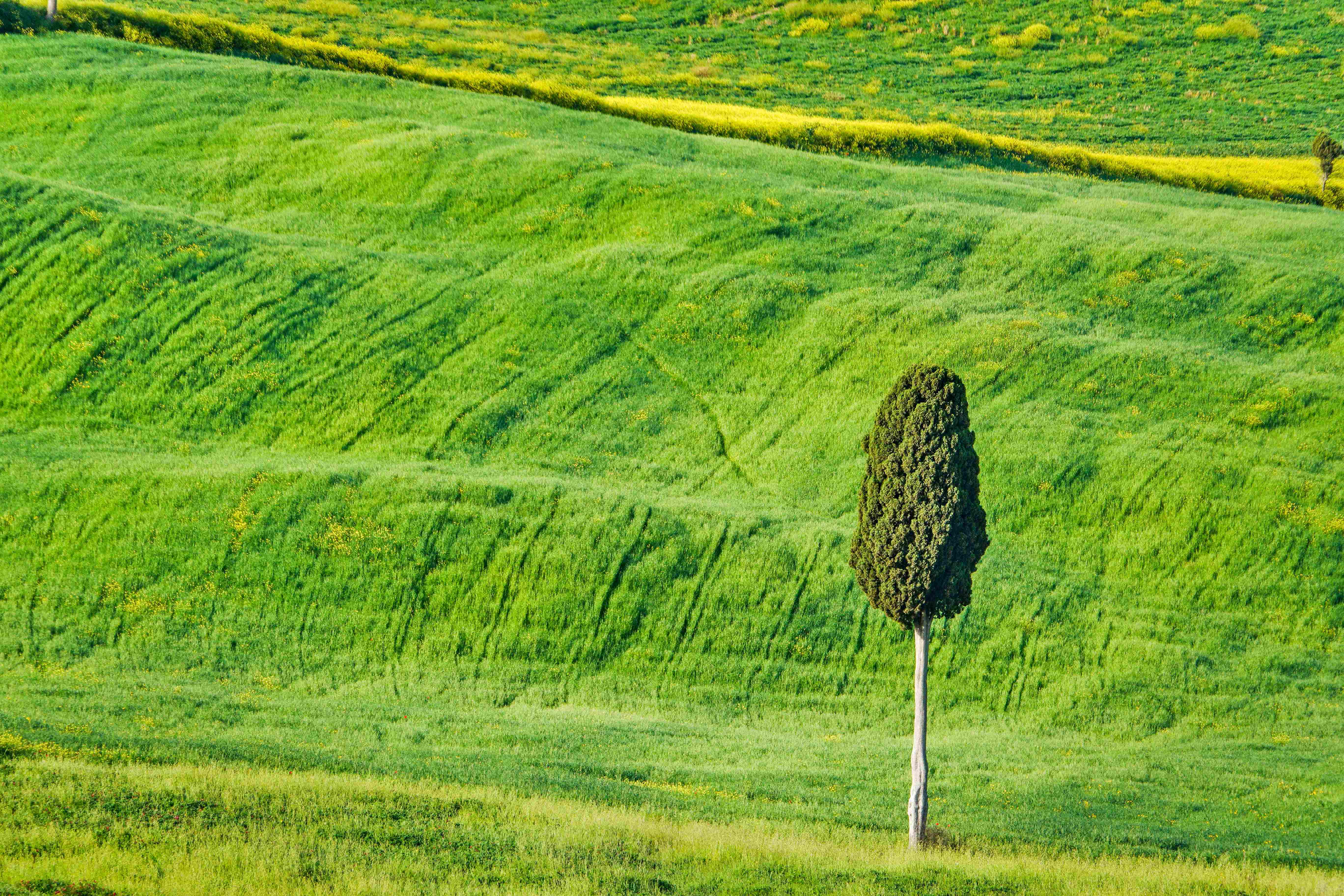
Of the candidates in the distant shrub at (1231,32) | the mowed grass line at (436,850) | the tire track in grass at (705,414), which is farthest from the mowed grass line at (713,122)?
the mowed grass line at (436,850)

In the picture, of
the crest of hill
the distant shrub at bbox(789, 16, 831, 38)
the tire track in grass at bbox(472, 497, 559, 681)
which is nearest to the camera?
the tire track in grass at bbox(472, 497, 559, 681)

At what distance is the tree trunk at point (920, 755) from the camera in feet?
79.4

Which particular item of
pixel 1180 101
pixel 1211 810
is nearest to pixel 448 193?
pixel 1211 810

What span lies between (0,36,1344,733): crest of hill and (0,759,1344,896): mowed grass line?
946 centimetres

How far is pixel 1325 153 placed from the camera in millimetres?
68938

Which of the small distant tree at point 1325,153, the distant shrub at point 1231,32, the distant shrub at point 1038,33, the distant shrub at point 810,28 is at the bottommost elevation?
the small distant tree at point 1325,153

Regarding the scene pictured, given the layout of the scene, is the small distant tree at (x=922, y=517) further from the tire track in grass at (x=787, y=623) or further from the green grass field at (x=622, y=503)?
the tire track in grass at (x=787, y=623)

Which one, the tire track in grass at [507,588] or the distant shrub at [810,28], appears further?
the distant shrub at [810,28]

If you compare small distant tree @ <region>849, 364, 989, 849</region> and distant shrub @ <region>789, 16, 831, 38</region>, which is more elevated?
distant shrub @ <region>789, 16, 831, 38</region>

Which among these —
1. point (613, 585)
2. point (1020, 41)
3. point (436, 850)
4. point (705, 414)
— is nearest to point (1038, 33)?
point (1020, 41)

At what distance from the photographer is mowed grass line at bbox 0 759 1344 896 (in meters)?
18.4

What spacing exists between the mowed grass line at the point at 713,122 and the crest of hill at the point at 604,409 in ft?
21.7

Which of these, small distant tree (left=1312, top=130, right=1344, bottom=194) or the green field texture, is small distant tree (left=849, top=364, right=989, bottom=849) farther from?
the green field texture

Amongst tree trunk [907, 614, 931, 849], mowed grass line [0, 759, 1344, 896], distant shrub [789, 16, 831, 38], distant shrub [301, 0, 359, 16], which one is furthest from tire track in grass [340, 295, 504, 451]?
distant shrub [789, 16, 831, 38]
